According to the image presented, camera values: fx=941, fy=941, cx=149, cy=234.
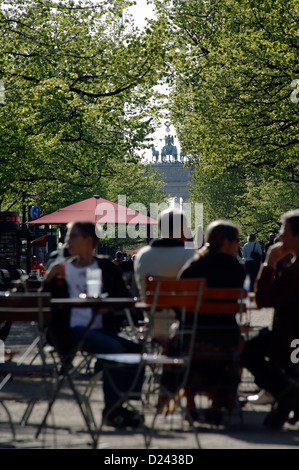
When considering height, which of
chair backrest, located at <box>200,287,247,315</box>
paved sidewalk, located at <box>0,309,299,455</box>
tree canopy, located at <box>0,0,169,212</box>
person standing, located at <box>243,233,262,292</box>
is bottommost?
paved sidewalk, located at <box>0,309,299,455</box>

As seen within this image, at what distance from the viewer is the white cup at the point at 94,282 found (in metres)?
7.19

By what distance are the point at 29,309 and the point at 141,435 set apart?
1.29 m

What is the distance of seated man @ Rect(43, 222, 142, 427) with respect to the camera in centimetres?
709

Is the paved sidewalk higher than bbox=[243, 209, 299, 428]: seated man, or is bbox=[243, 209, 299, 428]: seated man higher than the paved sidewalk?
bbox=[243, 209, 299, 428]: seated man

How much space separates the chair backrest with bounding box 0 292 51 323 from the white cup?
107 centimetres

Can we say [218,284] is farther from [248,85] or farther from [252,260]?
[248,85]

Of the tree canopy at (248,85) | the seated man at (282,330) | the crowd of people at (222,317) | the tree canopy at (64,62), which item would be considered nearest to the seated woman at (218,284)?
the crowd of people at (222,317)

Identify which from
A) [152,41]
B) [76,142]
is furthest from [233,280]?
[76,142]

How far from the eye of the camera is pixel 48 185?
39.0 metres

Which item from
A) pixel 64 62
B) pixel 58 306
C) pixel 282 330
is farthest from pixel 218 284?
pixel 64 62

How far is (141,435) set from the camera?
6609 millimetres

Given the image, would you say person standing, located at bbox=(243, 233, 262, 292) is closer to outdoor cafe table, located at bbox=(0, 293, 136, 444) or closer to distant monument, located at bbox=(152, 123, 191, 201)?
outdoor cafe table, located at bbox=(0, 293, 136, 444)

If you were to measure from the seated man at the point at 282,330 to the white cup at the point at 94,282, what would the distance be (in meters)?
1.22

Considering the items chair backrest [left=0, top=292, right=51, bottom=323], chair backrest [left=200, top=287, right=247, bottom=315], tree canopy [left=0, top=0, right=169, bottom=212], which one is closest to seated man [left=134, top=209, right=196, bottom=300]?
chair backrest [left=200, top=287, right=247, bottom=315]
